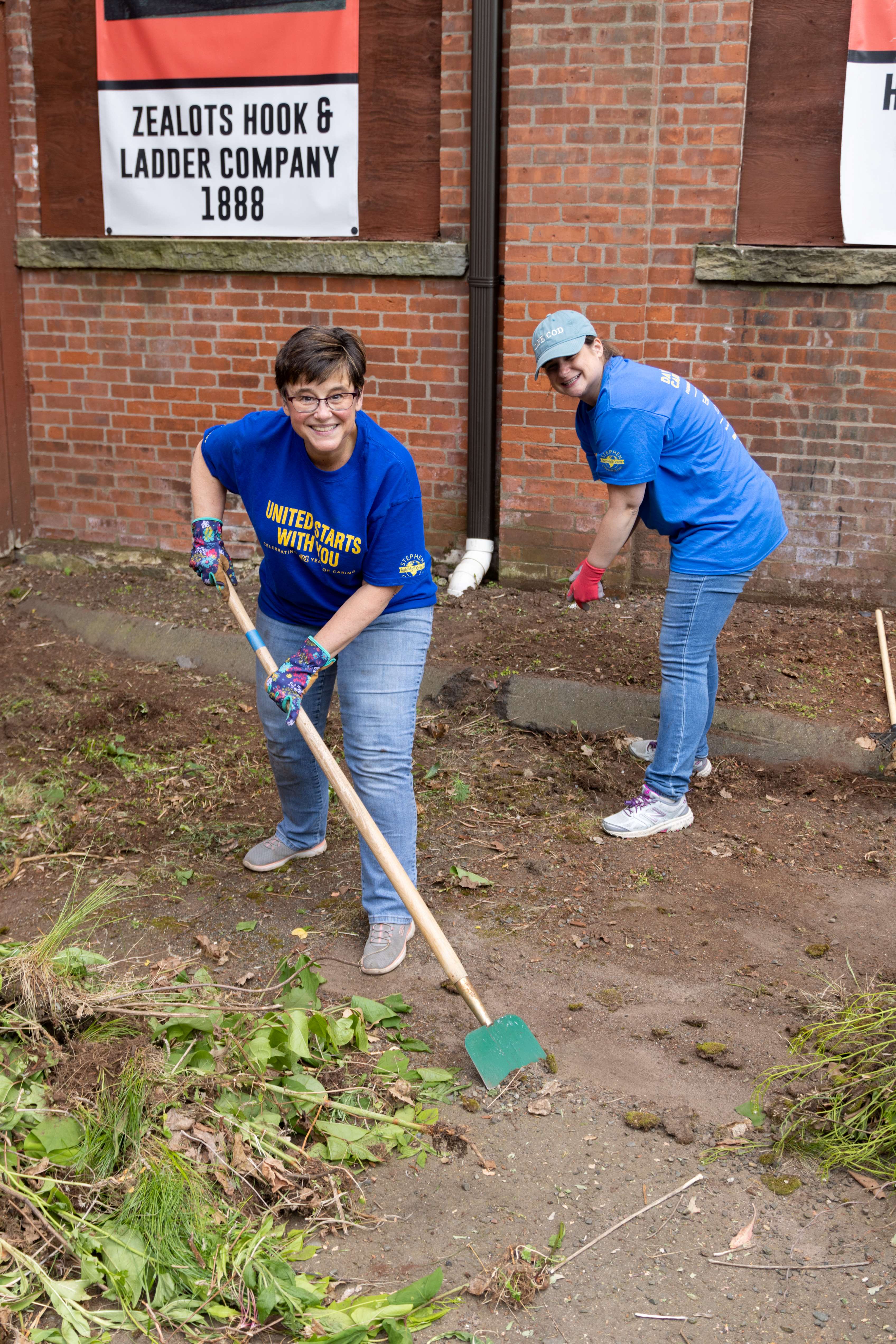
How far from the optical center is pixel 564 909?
4.00 metres

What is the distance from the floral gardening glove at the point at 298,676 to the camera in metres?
3.36

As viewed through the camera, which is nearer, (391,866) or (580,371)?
(391,866)

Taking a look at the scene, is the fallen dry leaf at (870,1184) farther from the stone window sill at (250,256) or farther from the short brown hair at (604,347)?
the stone window sill at (250,256)

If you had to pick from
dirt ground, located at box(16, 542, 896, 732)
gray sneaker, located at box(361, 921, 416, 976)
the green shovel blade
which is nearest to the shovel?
the green shovel blade

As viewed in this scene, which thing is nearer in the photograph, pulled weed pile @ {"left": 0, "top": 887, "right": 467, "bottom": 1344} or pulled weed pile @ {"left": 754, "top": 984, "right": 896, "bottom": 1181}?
→ pulled weed pile @ {"left": 0, "top": 887, "right": 467, "bottom": 1344}

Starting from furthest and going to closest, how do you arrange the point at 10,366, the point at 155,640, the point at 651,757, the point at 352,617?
the point at 10,366
the point at 155,640
the point at 651,757
the point at 352,617

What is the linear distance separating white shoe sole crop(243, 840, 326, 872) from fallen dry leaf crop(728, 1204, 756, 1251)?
2133mm

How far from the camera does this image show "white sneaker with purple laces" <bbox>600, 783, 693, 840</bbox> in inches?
176

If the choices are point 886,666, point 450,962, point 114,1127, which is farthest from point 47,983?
point 886,666

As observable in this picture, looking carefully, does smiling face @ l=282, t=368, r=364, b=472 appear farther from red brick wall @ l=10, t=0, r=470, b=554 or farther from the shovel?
red brick wall @ l=10, t=0, r=470, b=554

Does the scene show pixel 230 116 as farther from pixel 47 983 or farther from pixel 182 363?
pixel 47 983

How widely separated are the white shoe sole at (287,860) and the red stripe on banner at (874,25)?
14.6 feet

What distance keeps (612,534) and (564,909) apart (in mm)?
1332

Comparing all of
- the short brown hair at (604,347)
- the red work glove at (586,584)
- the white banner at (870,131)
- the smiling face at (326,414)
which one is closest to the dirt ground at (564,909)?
the red work glove at (586,584)
